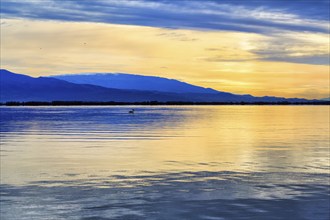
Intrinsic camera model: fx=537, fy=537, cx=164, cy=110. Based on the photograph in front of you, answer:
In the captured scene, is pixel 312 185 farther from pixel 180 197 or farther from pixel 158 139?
pixel 158 139

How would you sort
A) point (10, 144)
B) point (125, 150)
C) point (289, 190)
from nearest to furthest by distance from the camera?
point (289, 190) → point (125, 150) → point (10, 144)

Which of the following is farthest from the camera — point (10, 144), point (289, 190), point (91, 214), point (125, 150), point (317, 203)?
point (10, 144)

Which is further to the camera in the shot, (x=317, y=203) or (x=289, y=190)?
(x=289, y=190)

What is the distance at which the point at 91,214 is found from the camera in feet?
41.9

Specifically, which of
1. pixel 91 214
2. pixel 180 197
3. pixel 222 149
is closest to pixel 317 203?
pixel 180 197

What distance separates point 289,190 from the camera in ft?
52.3

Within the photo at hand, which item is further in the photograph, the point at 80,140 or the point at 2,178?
the point at 80,140

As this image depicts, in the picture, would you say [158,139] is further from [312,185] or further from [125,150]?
[312,185]

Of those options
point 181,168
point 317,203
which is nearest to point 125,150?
point 181,168

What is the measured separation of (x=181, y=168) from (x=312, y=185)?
5.56 meters

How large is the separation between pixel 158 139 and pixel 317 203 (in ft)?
67.6

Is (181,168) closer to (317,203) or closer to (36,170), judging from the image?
(36,170)

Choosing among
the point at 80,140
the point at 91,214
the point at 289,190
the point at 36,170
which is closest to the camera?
the point at 91,214

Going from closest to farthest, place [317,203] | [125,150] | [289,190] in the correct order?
1. [317,203]
2. [289,190]
3. [125,150]
